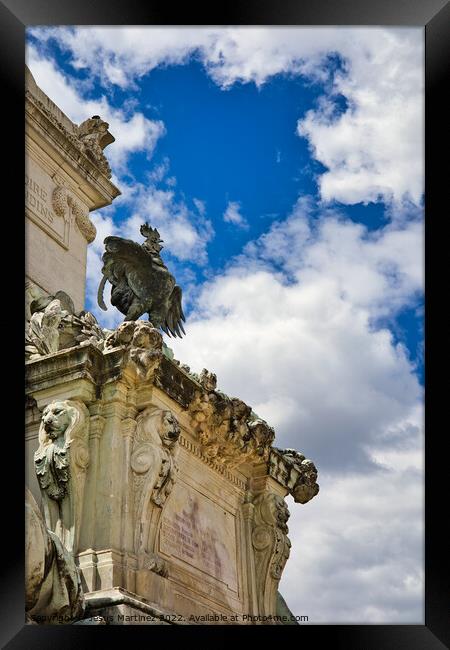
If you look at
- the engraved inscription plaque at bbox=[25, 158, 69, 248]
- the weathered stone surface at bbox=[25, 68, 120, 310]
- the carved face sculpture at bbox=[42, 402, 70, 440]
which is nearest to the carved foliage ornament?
the carved face sculpture at bbox=[42, 402, 70, 440]

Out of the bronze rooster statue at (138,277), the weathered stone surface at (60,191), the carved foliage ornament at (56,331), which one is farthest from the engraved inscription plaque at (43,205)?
the carved foliage ornament at (56,331)

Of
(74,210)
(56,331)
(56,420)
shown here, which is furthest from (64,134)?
(56,420)

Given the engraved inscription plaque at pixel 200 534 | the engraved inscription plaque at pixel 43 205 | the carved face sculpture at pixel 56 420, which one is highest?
the engraved inscription plaque at pixel 43 205

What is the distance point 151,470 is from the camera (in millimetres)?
12773

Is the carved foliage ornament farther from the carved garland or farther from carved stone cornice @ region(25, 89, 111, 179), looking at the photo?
carved stone cornice @ region(25, 89, 111, 179)

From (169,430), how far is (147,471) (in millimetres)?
549

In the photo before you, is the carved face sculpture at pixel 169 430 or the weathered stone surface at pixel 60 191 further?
the weathered stone surface at pixel 60 191

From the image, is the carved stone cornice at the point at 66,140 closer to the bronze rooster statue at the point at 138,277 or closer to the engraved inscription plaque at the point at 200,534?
the bronze rooster statue at the point at 138,277

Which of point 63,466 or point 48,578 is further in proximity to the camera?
point 63,466

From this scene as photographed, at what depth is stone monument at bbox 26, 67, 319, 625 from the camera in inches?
483

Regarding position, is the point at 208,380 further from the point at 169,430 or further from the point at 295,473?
the point at 295,473

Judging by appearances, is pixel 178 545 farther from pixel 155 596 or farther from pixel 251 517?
pixel 251 517
